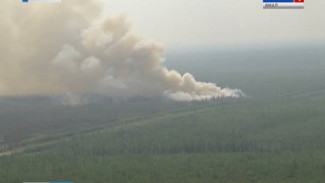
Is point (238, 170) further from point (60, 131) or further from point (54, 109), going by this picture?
point (54, 109)

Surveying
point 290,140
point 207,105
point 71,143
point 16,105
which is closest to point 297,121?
point 290,140

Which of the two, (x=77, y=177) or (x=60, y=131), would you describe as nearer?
(x=77, y=177)

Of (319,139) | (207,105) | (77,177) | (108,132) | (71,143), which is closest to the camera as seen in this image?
(77,177)

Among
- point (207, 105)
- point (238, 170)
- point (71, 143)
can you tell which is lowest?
point (238, 170)

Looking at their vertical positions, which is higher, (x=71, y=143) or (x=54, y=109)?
(x=54, y=109)

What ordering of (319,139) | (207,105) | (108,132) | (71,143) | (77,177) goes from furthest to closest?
(207,105), (108,132), (71,143), (319,139), (77,177)

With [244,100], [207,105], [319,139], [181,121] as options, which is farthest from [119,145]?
[244,100]
